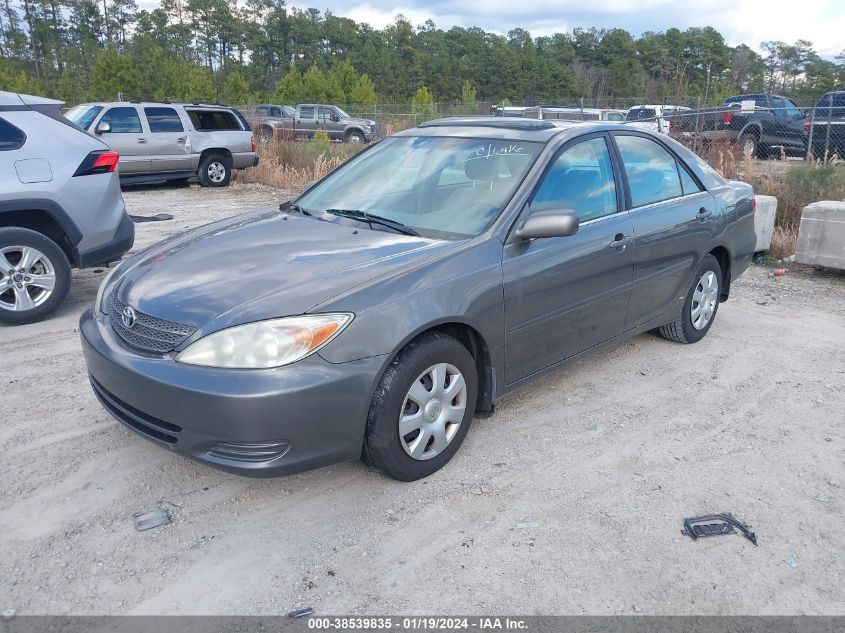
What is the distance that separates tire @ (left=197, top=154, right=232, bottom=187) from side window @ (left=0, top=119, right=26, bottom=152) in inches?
376

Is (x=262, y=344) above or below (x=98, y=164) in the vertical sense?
below

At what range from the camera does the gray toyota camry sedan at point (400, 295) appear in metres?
2.88

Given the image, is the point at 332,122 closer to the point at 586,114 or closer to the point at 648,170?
the point at 586,114

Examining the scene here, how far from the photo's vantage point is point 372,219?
3.94m

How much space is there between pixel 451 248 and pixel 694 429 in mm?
1809

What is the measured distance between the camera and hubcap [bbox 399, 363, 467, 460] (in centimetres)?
322

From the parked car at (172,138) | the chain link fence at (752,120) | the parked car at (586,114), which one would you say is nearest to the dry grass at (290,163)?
the parked car at (172,138)

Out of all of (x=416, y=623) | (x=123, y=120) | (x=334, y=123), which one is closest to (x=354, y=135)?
(x=334, y=123)

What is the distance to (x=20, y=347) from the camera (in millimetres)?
5133

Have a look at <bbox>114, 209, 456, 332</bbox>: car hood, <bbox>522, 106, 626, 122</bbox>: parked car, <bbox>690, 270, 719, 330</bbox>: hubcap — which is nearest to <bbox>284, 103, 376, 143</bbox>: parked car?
<bbox>522, 106, 626, 122</bbox>: parked car

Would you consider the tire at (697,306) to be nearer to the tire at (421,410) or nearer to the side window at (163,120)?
the tire at (421,410)

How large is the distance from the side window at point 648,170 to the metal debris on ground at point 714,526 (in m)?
2.06

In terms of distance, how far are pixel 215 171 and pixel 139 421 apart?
1300 centimetres

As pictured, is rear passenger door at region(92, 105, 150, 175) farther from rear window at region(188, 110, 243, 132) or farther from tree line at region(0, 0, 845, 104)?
tree line at region(0, 0, 845, 104)
